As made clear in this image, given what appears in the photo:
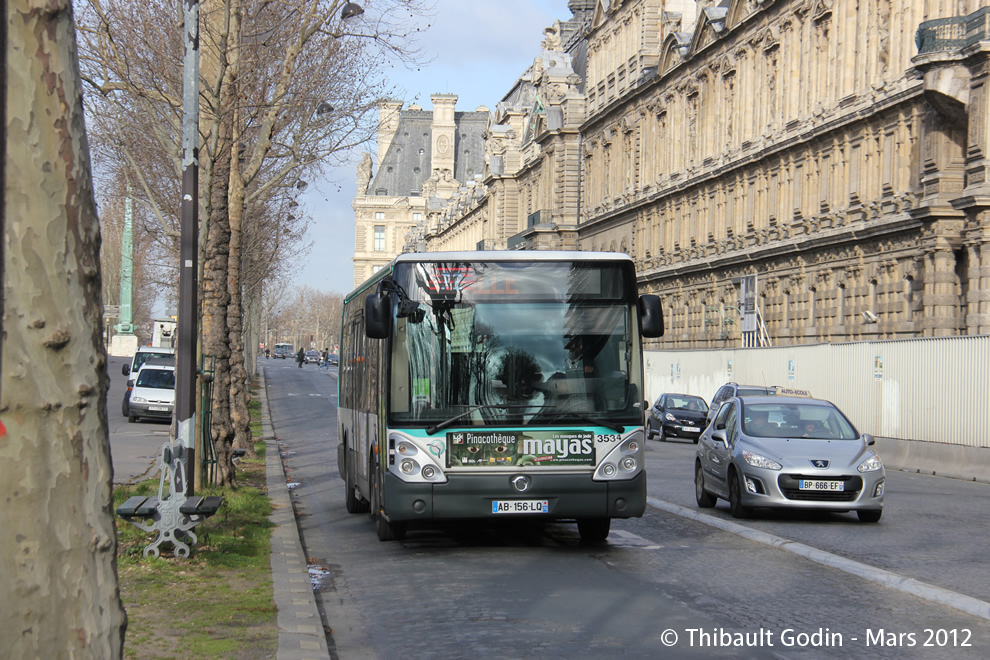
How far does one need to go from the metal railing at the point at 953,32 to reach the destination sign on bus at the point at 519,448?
24457 mm

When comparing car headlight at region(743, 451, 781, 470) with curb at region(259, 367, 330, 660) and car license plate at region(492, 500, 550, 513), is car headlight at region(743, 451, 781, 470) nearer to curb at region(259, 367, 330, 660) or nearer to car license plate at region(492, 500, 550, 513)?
car license plate at region(492, 500, 550, 513)

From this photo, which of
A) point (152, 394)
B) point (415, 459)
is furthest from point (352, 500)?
point (152, 394)

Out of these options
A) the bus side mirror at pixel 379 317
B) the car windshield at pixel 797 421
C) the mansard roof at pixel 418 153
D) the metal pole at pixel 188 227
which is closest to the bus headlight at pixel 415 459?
A: the bus side mirror at pixel 379 317

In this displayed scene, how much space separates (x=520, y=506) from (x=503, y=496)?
0.19 meters

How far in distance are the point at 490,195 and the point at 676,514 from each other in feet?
257

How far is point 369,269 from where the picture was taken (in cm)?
16862

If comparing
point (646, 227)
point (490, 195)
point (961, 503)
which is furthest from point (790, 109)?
point (490, 195)

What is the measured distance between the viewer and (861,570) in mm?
10695

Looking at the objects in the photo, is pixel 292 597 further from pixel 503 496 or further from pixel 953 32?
pixel 953 32

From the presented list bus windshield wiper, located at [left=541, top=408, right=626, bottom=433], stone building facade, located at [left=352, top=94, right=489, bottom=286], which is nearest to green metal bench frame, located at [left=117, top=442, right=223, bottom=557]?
bus windshield wiper, located at [left=541, top=408, right=626, bottom=433]

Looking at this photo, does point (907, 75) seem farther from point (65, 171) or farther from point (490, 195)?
point (490, 195)

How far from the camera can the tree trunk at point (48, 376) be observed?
11.9 feet

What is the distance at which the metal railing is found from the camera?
105ft

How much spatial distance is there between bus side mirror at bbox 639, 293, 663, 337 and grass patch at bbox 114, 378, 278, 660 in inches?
165
